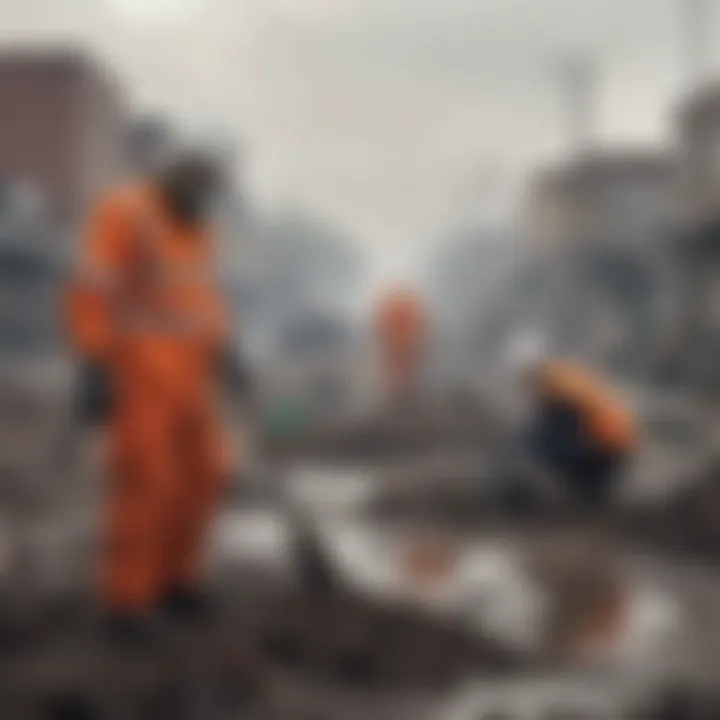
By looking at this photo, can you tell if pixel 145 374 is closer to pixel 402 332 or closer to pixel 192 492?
pixel 192 492

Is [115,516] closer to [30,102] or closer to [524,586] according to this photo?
[524,586]

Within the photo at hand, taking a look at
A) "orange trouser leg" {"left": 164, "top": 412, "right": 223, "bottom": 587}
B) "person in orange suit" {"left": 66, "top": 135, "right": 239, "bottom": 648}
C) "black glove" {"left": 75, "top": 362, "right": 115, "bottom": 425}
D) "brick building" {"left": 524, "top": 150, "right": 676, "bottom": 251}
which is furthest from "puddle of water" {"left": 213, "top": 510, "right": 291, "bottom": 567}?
"brick building" {"left": 524, "top": 150, "right": 676, "bottom": 251}

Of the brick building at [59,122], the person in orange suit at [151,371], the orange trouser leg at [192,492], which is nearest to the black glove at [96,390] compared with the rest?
the person in orange suit at [151,371]

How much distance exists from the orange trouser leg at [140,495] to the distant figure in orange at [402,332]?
9.66m

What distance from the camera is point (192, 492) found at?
Answer: 4145mm

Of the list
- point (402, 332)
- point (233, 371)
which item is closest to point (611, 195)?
point (402, 332)

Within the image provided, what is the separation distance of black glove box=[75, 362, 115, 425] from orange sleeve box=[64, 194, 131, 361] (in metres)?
0.04

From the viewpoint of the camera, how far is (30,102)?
1816cm

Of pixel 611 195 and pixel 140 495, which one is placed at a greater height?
pixel 611 195

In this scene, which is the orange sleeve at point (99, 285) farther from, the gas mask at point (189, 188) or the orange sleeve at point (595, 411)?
the orange sleeve at point (595, 411)

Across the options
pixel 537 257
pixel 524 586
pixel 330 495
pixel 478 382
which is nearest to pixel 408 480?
pixel 330 495

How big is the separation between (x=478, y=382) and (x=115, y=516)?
13654 mm

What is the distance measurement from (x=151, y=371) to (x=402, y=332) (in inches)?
387

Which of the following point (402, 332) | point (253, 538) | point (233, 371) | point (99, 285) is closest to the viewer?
point (99, 285)
